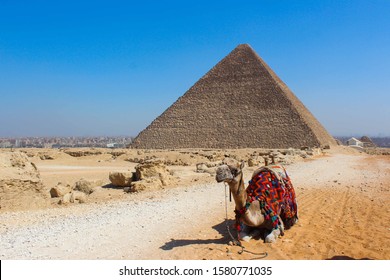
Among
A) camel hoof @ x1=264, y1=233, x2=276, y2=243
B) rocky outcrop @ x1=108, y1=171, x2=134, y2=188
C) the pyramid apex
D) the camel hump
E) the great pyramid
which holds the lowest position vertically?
camel hoof @ x1=264, y1=233, x2=276, y2=243

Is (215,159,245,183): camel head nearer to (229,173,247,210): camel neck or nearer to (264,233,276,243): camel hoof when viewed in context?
(229,173,247,210): camel neck

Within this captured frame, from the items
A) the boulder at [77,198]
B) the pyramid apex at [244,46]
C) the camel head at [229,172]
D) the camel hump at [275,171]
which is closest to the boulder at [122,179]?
the boulder at [77,198]

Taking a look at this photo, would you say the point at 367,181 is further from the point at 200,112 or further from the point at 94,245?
the point at 200,112

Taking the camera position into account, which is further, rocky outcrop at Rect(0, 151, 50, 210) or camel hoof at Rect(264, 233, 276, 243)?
rocky outcrop at Rect(0, 151, 50, 210)

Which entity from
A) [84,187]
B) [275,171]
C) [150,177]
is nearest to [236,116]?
[150,177]

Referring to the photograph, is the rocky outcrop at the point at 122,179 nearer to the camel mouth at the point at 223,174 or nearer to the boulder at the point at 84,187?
the boulder at the point at 84,187

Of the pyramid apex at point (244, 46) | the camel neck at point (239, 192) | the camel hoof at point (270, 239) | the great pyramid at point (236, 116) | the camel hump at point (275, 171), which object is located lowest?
the camel hoof at point (270, 239)

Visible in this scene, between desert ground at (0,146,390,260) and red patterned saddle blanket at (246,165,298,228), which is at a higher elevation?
red patterned saddle blanket at (246,165,298,228)

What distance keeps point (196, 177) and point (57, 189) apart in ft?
12.2

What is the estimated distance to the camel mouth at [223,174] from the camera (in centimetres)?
364

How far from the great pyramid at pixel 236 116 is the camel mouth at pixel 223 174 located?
4710 centimetres

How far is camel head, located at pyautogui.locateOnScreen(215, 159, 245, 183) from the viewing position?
3.65m

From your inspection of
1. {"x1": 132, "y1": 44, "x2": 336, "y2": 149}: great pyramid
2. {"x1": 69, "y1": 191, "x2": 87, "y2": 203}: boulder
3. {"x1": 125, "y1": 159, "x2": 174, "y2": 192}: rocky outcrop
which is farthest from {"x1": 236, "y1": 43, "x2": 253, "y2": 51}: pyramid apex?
{"x1": 69, "y1": 191, "x2": 87, "y2": 203}: boulder
